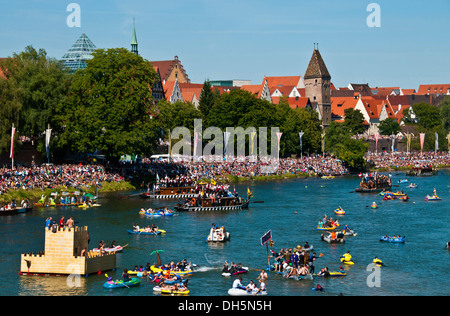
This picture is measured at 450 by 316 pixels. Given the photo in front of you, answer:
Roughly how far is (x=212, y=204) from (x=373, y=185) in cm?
3574

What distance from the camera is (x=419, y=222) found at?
77125 millimetres

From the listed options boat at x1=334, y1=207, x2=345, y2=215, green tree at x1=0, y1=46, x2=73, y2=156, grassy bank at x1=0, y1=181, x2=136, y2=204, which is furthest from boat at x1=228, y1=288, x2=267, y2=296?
green tree at x1=0, y1=46, x2=73, y2=156

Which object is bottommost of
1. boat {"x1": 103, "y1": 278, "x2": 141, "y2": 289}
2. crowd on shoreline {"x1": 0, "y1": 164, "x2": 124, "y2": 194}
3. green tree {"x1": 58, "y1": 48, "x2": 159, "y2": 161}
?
boat {"x1": 103, "y1": 278, "x2": 141, "y2": 289}

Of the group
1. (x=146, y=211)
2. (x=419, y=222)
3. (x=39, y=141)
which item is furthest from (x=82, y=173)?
(x=419, y=222)

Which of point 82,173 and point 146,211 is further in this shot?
point 82,173

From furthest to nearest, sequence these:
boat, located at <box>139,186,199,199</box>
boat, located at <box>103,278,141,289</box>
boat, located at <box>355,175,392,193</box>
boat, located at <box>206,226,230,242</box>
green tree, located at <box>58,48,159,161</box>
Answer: boat, located at <box>355,175,392,193</box>, green tree, located at <box>58,48,159,161</box>, boat, located at <box>139,186,199,199</box>, boat, located at <box>206,226,230,242</box>, boat, located at <box>103,278,141,289</box>

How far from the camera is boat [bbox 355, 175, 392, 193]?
109 metres

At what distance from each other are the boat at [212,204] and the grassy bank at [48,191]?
1765 cm

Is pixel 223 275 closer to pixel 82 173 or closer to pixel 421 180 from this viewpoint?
pixel 82 173

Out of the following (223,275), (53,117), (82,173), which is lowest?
(223,275)

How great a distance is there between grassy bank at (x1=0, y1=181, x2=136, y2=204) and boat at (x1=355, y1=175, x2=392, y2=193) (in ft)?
119

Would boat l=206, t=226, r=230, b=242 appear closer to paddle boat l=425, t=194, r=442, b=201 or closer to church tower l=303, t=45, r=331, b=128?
paddle boat l=425, t=194, r=442, b=201

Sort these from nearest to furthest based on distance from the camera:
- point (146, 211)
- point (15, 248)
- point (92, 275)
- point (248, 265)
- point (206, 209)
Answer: point (92, 275), point (248, 265), point (15, 248), point (146, 211), point (206, 209)

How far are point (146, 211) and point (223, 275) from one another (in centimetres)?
2994
